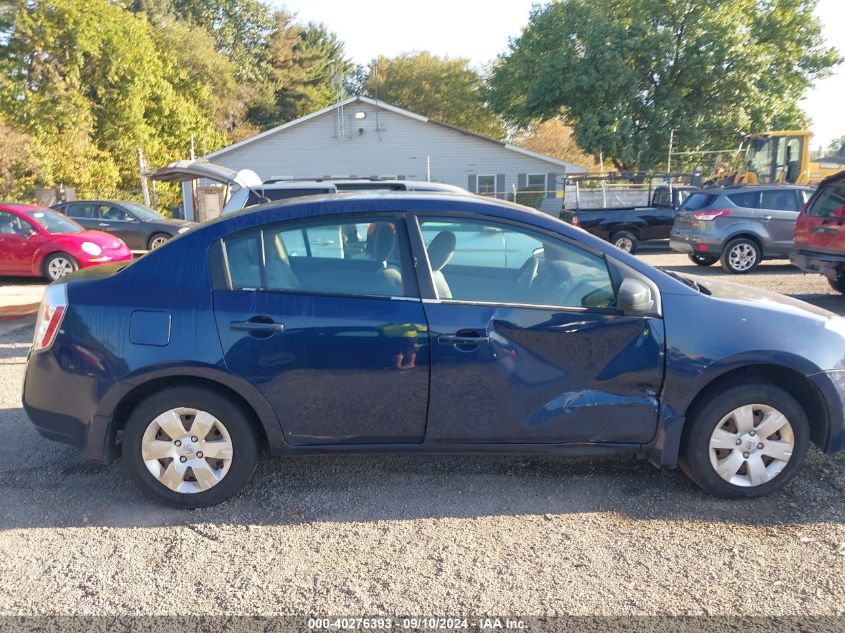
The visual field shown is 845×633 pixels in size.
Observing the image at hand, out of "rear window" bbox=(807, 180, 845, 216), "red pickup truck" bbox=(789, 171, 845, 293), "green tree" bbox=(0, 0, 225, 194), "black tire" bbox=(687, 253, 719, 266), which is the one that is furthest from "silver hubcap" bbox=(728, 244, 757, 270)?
"green tree" bbox=(0, 0, 225, 194)

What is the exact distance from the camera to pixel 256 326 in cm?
366

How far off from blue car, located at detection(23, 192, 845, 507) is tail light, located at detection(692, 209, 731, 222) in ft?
34.4

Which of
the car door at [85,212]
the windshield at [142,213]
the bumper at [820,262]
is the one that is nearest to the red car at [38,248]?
the car door at [85,212]

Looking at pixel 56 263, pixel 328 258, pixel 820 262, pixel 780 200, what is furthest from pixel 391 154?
pixel 328 258

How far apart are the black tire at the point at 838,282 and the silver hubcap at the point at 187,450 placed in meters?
8.96

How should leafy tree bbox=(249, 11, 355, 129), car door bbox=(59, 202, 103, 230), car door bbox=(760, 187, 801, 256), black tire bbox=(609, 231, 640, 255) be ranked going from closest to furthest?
car door bbox=(760, 187, 801, 256) → car door bbox=(59, 202, 103, 230) → black tire bbox=(609, 231, 640, 255) → leafy tree bbox=(249, 11, 355, 129)

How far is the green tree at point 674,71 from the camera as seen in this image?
90.1 ft

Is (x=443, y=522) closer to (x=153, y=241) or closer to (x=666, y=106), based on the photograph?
(x=153, y=241)

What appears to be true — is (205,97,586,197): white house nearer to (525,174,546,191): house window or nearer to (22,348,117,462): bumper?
(525,174,546,191): house window

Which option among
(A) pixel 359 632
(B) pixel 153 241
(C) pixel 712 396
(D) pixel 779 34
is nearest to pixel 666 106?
(D) pixel 779 34

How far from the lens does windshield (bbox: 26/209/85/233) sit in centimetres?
1229

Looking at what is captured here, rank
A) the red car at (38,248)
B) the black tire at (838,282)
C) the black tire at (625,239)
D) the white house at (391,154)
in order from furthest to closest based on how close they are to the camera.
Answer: the white house at (391,154) < the black tire at (625,239) < the red car at (38,248) < the black tire at (838,282)

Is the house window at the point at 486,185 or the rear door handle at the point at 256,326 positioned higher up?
the house window at the point at 486,185

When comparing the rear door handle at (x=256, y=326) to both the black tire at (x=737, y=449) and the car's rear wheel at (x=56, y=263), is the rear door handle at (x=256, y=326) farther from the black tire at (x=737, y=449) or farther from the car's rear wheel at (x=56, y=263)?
the car's rear wheel at (x=56, y=263)
